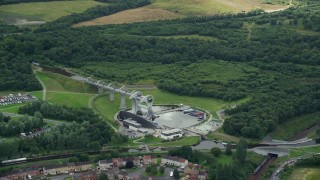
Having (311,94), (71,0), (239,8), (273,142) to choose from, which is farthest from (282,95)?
(71,0)

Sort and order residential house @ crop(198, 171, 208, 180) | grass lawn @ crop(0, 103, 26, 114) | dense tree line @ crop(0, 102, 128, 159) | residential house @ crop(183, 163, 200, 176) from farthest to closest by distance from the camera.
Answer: grass lawn @ crop(0, 103, 26, 114) → dense tree line @ crop(0, 102, 128, 159) → residential house @ crop(183, 163, 200, 176) → residential house @ crop(198, 171, 208, 180)

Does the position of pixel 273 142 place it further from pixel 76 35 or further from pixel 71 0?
pixel 71 0

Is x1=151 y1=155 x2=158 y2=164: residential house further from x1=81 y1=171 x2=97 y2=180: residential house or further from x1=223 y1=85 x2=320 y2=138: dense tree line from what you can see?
x1=223 y1=85 x2=320 y2=138: dense tree line

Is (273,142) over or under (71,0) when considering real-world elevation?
under

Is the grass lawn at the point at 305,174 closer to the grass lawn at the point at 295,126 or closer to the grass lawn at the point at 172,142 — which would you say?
the grass lawn at the point at 295,126

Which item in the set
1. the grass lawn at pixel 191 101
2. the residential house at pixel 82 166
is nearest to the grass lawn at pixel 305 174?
the residential house at pixel 82 166

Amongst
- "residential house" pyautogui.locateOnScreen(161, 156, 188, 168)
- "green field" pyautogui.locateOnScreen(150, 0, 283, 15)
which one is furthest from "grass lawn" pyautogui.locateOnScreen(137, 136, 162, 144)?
"green field" pyautogui.locateOnScreen(150, 0, 283, 15)
